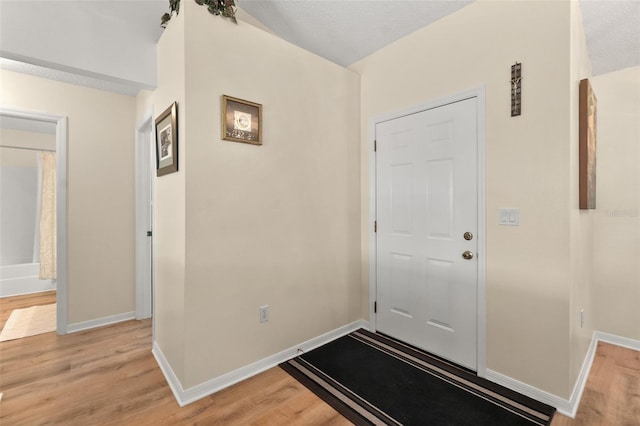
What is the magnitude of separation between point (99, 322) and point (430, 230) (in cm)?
345

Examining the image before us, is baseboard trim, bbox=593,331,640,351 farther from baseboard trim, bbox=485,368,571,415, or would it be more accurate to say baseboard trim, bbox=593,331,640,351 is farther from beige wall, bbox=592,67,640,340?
baseboard trim, bbox=485,368,571,415

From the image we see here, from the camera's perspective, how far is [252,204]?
7.06 feet

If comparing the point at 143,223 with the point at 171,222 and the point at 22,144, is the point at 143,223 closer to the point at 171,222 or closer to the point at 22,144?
the point at 171,222

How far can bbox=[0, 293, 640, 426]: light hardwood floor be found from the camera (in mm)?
1677

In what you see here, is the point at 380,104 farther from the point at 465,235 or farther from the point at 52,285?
the point at 52,285

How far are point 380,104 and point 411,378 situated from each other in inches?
89.2

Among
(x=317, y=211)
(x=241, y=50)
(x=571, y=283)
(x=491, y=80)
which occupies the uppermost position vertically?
(x=241, y=50)

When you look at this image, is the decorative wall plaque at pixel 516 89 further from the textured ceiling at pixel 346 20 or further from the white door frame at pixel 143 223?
the white door frame at pixel 143 223

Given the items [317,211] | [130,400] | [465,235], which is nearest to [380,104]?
[317,211]

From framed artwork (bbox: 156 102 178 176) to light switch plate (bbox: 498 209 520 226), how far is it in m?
2.19

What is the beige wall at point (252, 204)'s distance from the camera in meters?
1.88

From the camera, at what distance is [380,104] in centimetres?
271

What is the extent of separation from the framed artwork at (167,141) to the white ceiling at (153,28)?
467 mm

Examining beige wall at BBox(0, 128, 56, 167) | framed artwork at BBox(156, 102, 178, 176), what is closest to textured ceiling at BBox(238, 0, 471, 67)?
framed artwork at BBox(156, 102, 178, 176)
